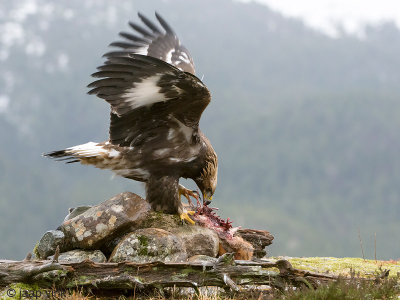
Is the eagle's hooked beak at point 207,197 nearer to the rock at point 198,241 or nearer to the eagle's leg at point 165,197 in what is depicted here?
the eagle's leg at point 165,197

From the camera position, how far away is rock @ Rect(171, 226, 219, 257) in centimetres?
894

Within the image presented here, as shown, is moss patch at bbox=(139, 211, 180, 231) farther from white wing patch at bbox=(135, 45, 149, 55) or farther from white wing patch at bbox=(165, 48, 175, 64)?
white wing patch at bbox=(135, 45, 149, 55)

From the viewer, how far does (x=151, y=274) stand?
257 inches

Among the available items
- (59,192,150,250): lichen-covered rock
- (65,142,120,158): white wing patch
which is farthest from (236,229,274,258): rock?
(65,142,120,158): white wing patch

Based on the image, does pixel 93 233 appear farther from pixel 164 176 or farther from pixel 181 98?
pixel 181 98

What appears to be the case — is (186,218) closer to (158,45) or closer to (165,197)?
(165,197)

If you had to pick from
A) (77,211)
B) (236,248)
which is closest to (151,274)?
(236,248)

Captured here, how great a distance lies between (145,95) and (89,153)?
69.2 inches

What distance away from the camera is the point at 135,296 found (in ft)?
21.4

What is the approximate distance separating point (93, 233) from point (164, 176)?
6.43 ft

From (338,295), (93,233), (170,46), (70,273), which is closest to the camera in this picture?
(338,295)

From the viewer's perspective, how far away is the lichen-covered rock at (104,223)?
839 centimetres

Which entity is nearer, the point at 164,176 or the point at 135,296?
the point at 135,296

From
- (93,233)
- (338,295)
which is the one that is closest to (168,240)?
(93,233)
